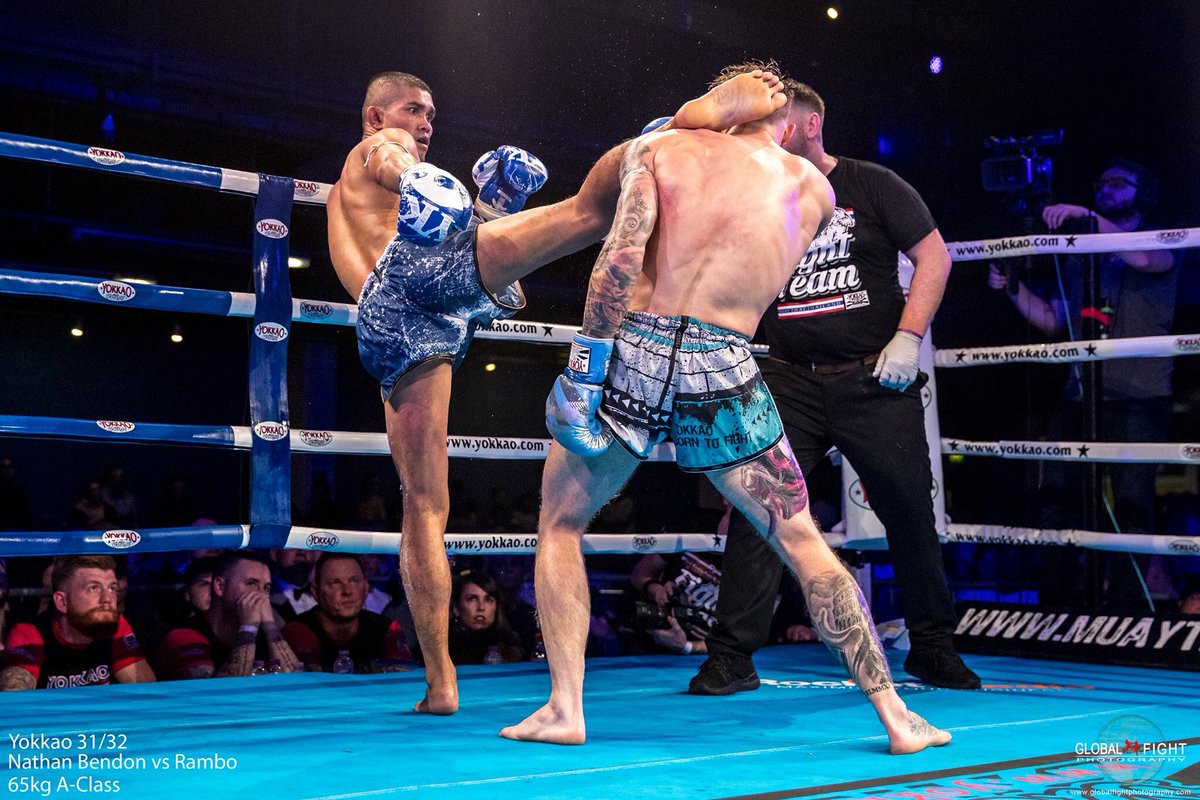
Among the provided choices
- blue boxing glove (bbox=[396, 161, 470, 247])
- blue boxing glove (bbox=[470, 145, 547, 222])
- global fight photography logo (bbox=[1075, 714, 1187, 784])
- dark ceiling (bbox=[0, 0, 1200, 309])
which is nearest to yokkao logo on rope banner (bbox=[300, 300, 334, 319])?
blue boxing glove (bbox=[470, 145, 547, 222])

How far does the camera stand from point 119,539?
9.52 feet

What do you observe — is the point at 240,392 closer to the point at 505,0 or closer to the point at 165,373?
the point at 165,373

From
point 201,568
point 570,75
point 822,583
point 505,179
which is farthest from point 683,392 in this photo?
point 570,75

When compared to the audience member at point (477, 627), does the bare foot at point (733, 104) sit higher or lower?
higher

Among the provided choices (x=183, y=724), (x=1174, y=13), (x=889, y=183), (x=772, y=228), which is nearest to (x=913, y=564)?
(x=889, y=183)

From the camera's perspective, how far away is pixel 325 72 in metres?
7.11

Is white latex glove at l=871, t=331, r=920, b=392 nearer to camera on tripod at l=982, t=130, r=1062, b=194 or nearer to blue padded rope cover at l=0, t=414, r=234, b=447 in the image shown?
camera on tripod at l=982, t=130, r=1062, b=194

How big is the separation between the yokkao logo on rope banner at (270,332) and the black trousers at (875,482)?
133cm

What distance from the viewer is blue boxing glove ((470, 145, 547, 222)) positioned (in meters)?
2.71

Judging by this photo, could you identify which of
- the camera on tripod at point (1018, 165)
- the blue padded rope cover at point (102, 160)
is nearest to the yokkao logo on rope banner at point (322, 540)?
the blue padded rope cover at point (102, 160)

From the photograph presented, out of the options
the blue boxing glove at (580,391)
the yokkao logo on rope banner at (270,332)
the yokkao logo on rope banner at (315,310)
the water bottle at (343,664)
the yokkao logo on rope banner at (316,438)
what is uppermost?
the yokkao logo on rope banner at (315,310)

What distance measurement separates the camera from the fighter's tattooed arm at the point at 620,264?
2098 mm

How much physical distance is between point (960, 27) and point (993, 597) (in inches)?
→ 127

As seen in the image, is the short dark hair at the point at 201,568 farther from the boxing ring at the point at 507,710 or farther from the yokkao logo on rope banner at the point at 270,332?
the yokkao logo on rope banner at the point at 270,332
